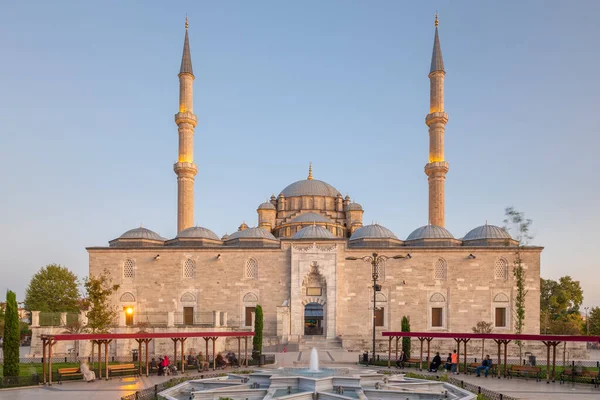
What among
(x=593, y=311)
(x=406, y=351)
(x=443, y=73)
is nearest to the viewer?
(x=406, y=351)

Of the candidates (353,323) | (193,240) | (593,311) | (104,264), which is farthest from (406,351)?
(593,311)

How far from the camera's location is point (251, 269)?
30.7 m

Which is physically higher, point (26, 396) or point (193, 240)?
point (193, 240)

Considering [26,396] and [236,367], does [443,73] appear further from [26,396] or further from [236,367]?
[26,396]

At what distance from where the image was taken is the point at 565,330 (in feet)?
122

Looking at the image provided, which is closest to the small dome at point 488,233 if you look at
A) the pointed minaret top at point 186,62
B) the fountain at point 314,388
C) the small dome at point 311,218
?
the small dome at point 311,218

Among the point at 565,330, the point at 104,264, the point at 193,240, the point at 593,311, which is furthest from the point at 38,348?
the point at 593,311

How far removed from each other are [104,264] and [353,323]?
50.6ft

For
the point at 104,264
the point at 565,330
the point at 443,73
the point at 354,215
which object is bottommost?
the point at 565,330

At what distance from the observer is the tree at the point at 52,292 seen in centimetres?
3825

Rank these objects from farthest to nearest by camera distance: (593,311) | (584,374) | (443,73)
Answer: (593,311) → (443,73) → (584,374)

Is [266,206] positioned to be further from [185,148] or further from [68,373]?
[68,373]

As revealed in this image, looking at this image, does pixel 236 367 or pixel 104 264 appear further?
pixel 104 264

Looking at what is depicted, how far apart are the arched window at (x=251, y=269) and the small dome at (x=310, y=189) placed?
13761 mm
